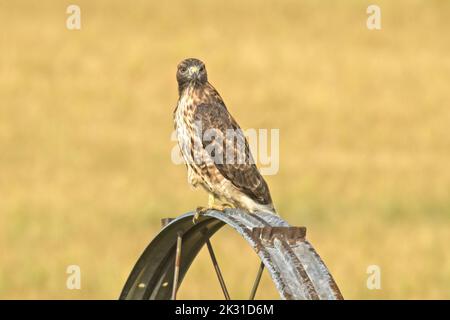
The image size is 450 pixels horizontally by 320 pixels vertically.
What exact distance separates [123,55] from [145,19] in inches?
139

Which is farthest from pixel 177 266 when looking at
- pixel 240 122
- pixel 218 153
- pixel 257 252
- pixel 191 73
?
pixel 240 122

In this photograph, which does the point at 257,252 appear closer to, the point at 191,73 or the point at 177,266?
the point at 177,266

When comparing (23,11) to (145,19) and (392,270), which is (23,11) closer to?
(145,19)

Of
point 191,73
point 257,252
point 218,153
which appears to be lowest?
point 257,252

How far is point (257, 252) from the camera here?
19.5 feet

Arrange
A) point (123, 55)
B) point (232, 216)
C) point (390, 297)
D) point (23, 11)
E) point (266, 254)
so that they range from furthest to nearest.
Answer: point (23, 11) → point (123, 55) → point (390, 297) → point (232, 216) → point (266, 254)

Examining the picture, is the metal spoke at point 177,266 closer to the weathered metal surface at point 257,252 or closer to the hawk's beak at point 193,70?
the weathered metal surface at point 257,252

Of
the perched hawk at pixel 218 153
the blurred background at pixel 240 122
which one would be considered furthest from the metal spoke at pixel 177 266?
the blurred background at pixel 240 122

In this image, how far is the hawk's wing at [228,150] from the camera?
8164 mm

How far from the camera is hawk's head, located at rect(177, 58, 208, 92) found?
839cm

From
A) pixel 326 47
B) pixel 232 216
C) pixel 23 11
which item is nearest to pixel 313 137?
pixel 326 47

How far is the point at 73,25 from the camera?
3164 cm

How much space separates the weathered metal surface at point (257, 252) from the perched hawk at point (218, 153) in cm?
118

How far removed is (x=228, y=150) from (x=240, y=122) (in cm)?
1499
